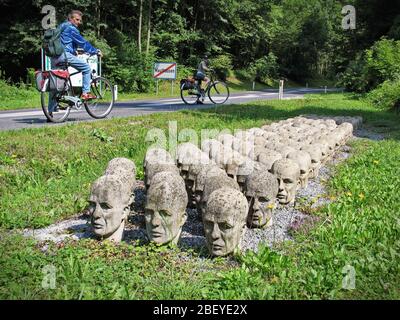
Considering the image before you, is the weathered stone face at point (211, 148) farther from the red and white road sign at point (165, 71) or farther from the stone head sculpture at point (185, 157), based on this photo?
the red and white road sign at point (165, 71)

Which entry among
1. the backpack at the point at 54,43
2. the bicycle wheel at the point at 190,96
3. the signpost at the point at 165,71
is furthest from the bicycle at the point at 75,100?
the signpost at the point at 165,71

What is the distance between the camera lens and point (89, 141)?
793 cm

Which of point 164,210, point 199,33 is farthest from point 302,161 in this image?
point 199,33

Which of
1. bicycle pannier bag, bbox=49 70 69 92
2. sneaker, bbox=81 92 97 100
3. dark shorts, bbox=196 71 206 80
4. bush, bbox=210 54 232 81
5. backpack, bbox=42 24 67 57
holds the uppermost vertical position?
bush, bbox=210 54 232 81

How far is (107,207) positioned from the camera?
4508mm

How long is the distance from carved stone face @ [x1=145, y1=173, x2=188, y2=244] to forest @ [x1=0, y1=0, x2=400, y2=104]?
1895cm

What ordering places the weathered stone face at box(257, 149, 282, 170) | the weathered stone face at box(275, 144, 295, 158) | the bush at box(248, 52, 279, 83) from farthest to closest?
the bush at box(248, 52, 279, 83) → the weathered stone face at box(275, 144, 295, 158) → the weathered stone face at box(257, 149, 282, 170)

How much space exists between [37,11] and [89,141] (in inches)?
736

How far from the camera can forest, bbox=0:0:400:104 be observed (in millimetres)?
24203

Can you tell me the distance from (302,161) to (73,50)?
16.8ft

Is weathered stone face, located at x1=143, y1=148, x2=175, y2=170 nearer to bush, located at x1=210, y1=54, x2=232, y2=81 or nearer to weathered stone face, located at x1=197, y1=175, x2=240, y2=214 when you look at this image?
weathered stone face, located at x1=197, y1=175, x2=240, y2=214

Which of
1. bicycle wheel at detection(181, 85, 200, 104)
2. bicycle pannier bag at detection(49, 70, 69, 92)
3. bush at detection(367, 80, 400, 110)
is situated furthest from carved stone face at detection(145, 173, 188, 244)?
bush at detection(367, 80, 400, 110)

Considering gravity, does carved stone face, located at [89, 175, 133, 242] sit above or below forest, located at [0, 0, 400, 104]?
below

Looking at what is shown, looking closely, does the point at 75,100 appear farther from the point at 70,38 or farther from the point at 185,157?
the point at 185,157
